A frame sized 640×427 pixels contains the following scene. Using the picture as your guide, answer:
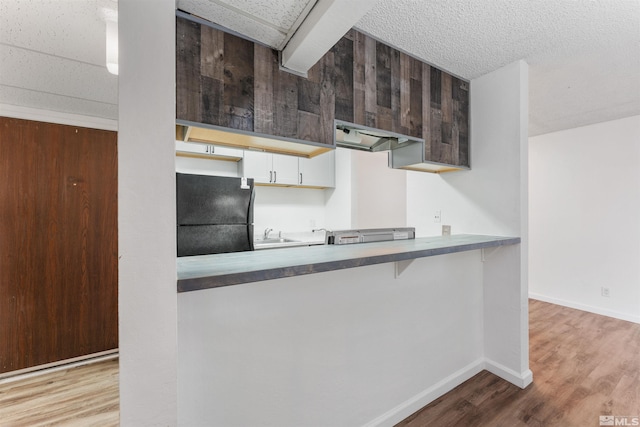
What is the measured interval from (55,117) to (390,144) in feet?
9.79

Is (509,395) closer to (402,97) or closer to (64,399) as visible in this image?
(402,97)

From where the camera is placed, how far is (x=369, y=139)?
2.05 m

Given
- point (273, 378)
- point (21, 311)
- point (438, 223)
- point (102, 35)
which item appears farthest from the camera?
point (438, 223)

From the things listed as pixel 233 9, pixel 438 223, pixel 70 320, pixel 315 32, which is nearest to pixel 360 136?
pixel 315 32

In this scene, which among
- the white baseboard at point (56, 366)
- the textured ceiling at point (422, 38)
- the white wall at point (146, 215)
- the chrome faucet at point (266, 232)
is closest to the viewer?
the white wall at point (146, 215)

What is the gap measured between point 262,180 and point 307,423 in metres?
2.40

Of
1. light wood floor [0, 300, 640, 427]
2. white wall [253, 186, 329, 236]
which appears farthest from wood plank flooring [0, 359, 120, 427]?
white wall [253, 186, 329, 236]

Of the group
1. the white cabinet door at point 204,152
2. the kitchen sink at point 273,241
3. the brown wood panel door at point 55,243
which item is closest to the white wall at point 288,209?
the kitchen sink at point 273,241

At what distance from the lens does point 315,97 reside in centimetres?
149

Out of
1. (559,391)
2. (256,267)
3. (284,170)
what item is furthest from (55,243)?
(559,391)

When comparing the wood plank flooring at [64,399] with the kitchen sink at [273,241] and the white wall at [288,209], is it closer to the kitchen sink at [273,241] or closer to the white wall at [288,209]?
the kitchen sink at [273,241]

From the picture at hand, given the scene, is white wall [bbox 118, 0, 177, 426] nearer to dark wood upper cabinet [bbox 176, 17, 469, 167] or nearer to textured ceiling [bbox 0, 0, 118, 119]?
dark wood upper cabinet [bbox 176, 17, 469, 167]

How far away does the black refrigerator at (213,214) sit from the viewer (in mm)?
2365

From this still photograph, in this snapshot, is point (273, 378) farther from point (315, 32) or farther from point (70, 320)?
point (70, 320)
